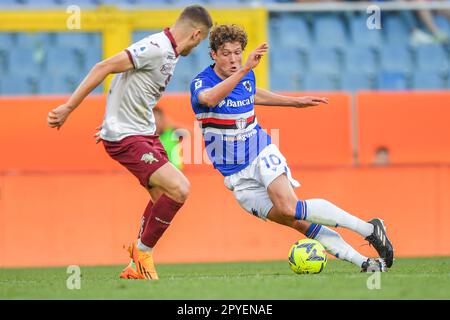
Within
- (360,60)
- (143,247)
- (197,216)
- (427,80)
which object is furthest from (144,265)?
(427,80)

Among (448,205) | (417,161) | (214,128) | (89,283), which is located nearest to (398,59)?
(417,161)

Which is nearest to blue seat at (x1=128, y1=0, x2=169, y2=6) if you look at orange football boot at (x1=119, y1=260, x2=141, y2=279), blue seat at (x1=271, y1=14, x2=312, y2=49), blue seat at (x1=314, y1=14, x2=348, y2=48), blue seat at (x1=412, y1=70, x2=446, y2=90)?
blue seat at (x1=271, y1=14, x2=312, y2=49)

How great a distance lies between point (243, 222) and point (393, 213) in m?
1.80

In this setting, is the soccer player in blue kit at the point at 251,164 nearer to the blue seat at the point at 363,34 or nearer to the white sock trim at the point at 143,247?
the white sock trim at the point at 143,247

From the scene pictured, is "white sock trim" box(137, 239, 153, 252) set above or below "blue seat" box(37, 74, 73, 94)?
below

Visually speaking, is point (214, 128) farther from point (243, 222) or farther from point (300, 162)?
point (300, 162)

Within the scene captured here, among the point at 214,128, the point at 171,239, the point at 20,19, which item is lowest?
the point at 171,239

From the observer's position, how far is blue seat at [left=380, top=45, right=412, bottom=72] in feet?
48.1

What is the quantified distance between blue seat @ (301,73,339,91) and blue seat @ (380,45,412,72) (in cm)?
82

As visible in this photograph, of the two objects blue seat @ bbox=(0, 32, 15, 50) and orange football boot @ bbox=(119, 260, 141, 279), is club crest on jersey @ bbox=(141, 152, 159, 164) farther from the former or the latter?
blue seat @ bbox=(0, 32, 15, 50)

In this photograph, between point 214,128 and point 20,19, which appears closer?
point 214,128

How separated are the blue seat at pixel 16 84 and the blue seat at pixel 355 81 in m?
4.25

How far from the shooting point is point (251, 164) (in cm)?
848
